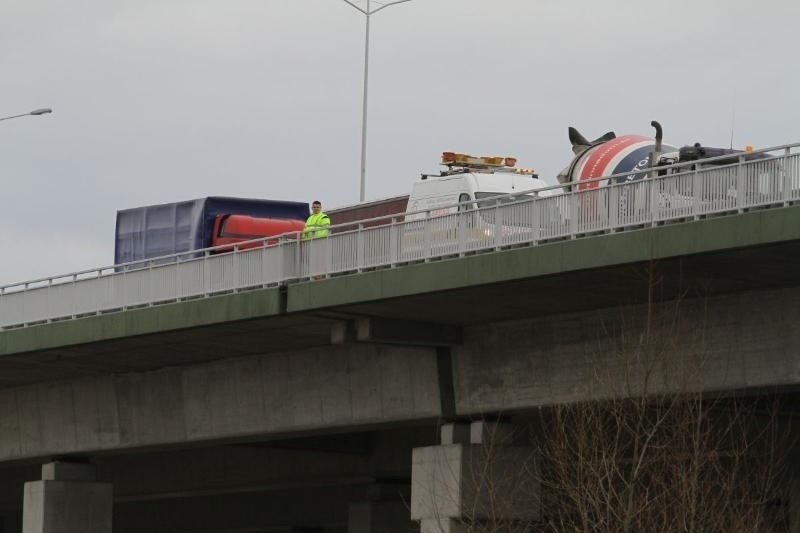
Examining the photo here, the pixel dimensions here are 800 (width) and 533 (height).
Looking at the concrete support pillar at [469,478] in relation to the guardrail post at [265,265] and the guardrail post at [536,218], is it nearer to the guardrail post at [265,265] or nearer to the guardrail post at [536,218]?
the guardrail post at [265,265]

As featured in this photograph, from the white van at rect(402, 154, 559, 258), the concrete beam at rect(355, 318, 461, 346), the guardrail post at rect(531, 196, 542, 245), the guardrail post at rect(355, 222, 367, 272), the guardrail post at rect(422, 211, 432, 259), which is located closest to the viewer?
the guardrail post at rect(531, 196, 542, 245)

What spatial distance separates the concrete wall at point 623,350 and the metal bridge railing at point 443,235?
72.6 inches

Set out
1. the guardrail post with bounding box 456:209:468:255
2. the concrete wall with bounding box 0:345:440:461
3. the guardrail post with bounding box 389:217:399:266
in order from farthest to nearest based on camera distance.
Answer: the concrete wall with bounding box 0:345:440:461 < the guardrail post with bounding box 389:217:399:266 < the guardrail post with bounding box 456:209:468:255

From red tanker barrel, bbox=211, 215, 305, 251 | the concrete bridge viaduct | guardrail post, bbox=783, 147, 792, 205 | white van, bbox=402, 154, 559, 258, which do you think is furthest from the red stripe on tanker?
red tanker barrel, bbox=211, 215, 305, 251

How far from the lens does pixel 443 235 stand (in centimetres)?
3578

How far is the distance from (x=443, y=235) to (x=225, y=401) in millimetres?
11091

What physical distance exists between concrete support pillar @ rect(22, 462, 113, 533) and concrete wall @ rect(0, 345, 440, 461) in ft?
2.82

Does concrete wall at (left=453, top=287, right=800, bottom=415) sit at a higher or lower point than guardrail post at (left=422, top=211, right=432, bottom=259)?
lower

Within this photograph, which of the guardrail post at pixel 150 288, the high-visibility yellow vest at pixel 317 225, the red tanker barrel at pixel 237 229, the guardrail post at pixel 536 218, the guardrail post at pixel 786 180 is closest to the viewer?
the guardrail post at pixel 786 180

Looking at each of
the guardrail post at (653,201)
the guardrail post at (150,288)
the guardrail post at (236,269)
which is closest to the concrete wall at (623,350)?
the guardrail post at (653,201)

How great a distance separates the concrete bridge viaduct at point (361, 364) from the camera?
108 feet

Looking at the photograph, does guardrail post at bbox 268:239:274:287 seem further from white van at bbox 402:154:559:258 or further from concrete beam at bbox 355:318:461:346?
white van at bbox 402:154:559:258

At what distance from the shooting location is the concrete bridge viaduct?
3284 cm

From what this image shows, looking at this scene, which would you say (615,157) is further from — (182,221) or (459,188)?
(182,221)
